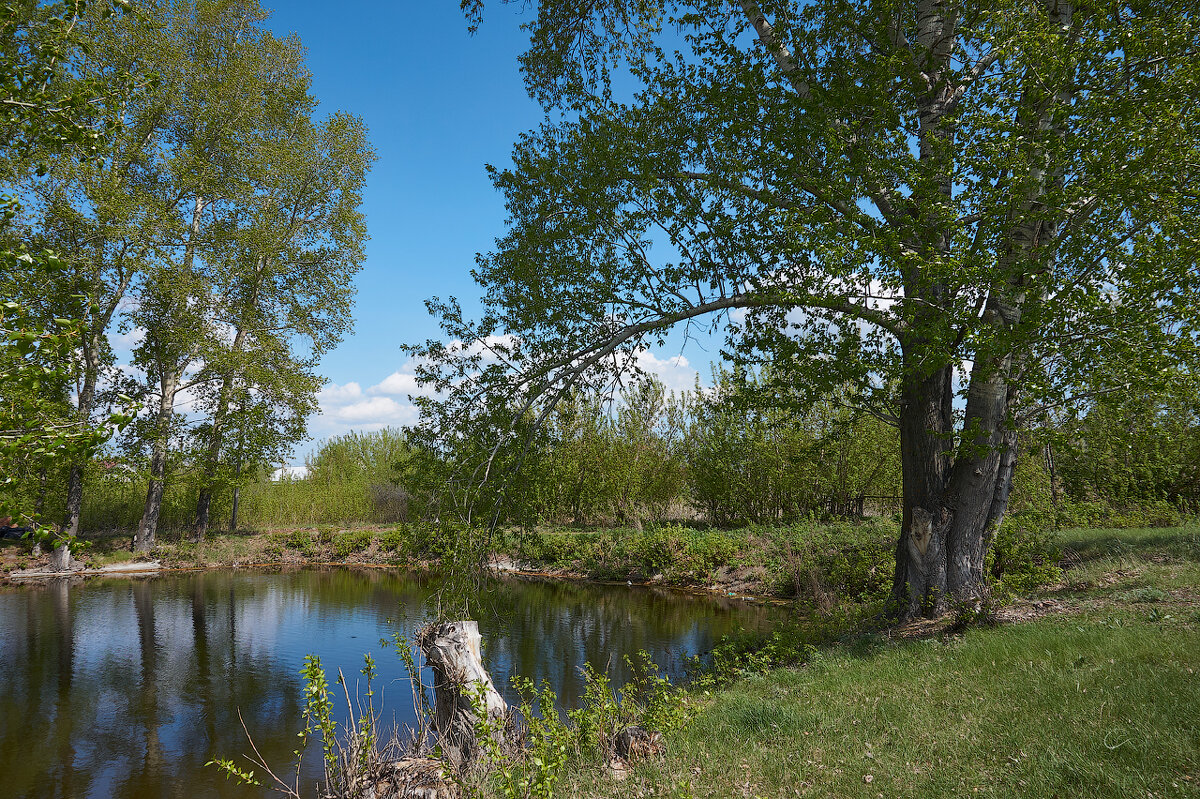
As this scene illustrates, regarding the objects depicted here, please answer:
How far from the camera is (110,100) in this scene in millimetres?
4555

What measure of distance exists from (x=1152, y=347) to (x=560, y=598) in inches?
512

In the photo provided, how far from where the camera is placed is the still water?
7.10 meters

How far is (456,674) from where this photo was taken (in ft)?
19.1

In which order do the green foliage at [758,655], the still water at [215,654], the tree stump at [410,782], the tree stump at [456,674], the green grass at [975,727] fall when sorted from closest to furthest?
the green grass at [975,727] → the tree stump at [410,782] → the tree stump at [456,674] → the still water at [215,654] → the green foliage at [758,655]

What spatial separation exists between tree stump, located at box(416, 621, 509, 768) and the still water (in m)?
0.60

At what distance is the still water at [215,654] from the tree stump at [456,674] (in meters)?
0.60

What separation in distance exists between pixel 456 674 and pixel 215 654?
8006mm

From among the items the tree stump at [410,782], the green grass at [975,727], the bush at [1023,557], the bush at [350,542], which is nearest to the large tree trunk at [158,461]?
the bush at [350,542]

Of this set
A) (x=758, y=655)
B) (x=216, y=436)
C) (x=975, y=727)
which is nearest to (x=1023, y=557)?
(x=758, y=655)

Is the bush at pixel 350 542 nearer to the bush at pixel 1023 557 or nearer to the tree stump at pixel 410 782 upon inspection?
the tree stump at pixel 410 782

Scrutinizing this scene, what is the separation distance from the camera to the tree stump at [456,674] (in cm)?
541

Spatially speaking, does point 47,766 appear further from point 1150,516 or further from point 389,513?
point 389,513

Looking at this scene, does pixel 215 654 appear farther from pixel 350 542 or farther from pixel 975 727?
pixel 350 542

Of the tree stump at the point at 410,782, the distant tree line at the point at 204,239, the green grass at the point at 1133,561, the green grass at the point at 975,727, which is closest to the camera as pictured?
the green grass at the point at 975,727
